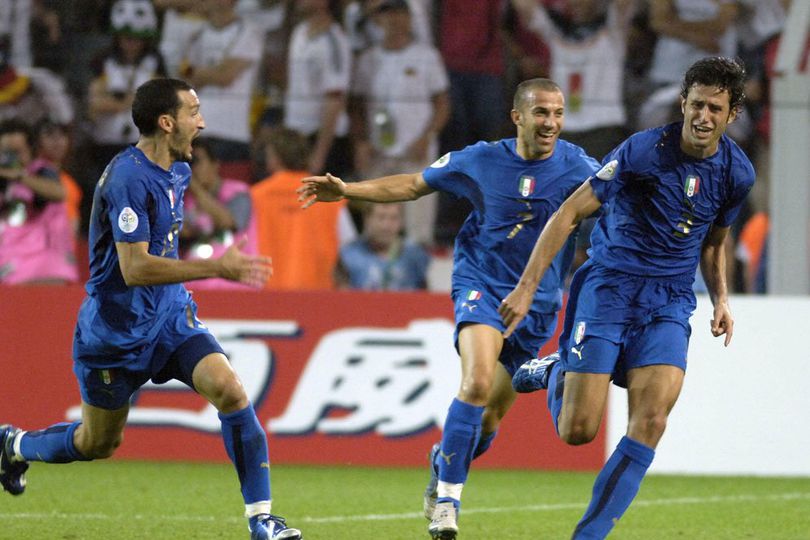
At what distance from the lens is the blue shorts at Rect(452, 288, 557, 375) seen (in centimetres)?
660

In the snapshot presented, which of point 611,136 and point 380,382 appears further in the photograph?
point 611,136

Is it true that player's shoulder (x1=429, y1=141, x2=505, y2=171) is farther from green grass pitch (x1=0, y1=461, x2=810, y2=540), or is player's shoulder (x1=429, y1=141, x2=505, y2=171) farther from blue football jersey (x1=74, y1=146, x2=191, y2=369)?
green grass pitch (x1=0, y1=461, x2=810, y2=540)

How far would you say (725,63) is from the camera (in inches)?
214

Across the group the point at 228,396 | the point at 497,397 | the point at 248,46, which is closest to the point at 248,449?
the point at 228,396

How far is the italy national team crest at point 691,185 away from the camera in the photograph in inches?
220

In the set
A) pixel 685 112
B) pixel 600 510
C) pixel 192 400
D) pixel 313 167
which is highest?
pixel 685 112

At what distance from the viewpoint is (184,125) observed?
579 centimetres

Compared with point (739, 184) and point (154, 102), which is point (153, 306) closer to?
point (154, 102)

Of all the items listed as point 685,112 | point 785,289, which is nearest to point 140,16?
point 785,289

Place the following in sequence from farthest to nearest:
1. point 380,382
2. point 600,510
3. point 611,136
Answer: point 611,136, point 380,382, point 600,510

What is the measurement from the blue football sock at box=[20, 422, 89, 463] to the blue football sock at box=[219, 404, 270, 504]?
36.7 inches

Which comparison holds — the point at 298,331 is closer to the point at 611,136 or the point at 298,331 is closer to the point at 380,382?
the point at 380,382

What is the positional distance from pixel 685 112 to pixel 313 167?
5806 millimetres

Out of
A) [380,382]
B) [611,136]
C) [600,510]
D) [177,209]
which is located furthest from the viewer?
[611,136]
